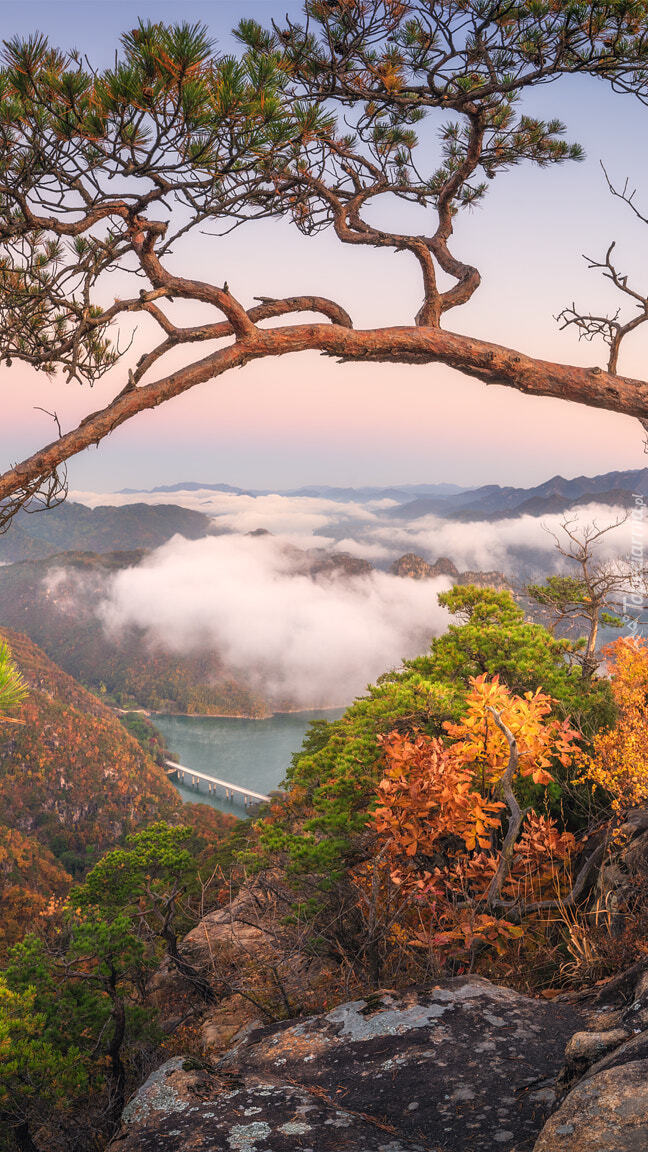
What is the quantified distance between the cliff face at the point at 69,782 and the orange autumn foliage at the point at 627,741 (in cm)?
5492

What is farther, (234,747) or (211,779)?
(234,747)

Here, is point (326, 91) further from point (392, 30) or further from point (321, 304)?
point (321, 304)

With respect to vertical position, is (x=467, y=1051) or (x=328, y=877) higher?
(x=467, y=1051)

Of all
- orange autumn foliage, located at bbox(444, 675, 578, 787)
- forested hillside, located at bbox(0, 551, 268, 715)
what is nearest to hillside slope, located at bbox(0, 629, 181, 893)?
forested hillside, located at bbox(0, 551, 268, 715)

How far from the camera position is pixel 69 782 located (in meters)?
75.4

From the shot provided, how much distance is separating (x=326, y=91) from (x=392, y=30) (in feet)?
1.73

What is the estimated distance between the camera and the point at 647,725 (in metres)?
4.25

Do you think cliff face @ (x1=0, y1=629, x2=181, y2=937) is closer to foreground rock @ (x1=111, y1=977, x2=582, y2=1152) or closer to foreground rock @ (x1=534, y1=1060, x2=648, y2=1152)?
foreground rock @ (x1=111, y1=977, x2=582, y2=1152)

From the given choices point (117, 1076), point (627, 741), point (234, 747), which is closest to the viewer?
point (627, 741)

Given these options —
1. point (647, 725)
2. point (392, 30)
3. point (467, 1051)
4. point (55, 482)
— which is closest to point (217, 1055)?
point (467, 1051)

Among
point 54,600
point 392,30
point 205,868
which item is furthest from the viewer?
point 54,600

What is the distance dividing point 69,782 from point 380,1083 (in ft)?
268

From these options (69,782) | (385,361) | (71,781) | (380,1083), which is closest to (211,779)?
(71,781)

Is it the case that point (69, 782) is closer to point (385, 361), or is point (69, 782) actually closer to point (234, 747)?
point (234, 747)
